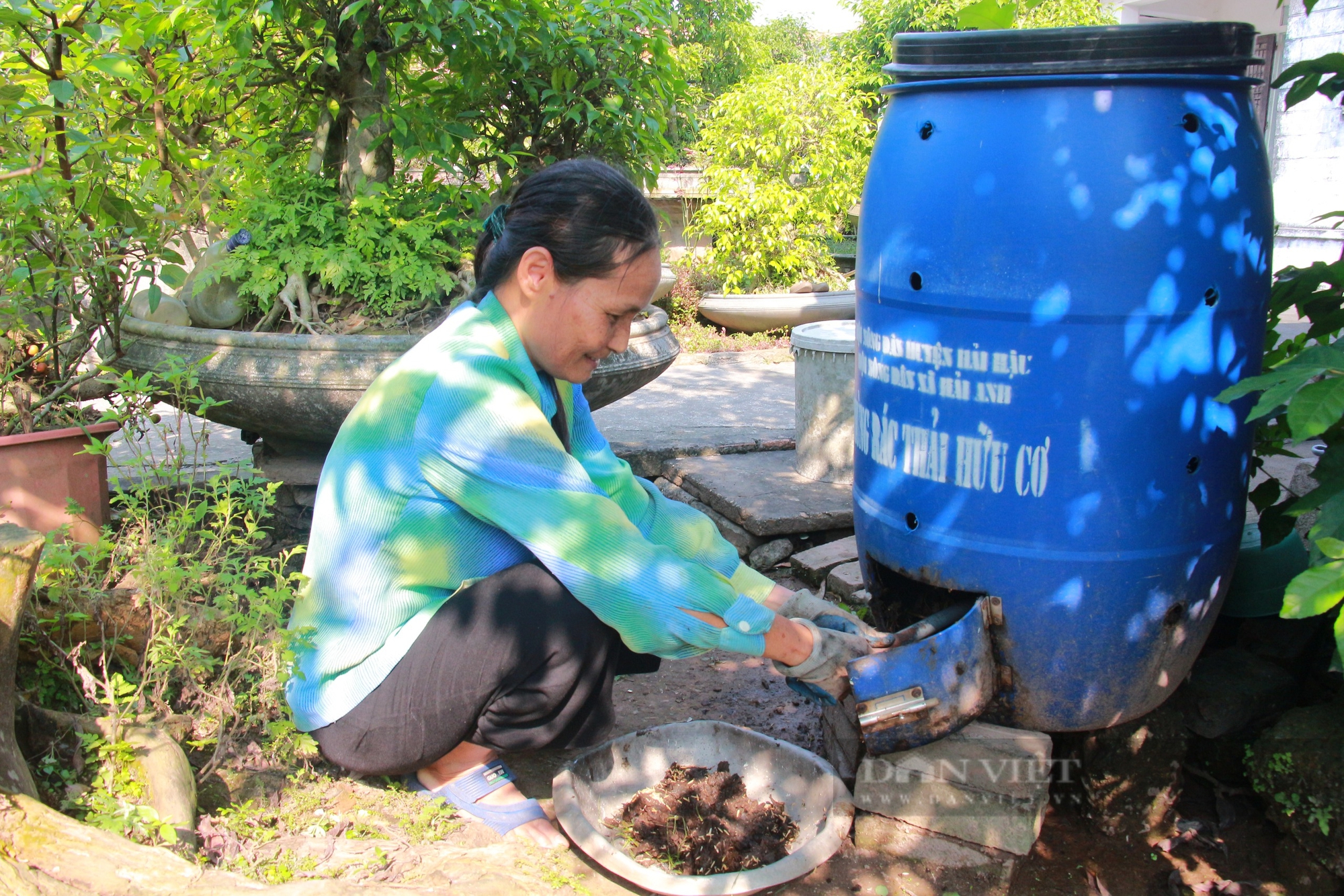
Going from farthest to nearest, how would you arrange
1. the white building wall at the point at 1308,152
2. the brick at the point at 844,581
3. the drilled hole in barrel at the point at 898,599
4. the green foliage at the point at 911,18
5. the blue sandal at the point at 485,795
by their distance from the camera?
the green foliage at the point at 911,18
the white building wall at the point at 1308,152
the brick at the point at 844,581
the drilled hole in barrel at the point at 898,599
the blue sandal at the point at 485,795

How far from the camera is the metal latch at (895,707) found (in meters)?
1.82

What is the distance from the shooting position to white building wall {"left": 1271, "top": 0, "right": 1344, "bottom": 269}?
271 inches

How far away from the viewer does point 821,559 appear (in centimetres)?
314

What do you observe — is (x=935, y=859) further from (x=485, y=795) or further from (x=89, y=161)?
(x=89, y=161)

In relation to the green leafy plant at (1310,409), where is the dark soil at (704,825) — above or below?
below

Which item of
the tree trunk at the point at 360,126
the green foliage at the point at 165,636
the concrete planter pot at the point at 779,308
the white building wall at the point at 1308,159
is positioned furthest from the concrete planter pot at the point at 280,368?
the white building wall at the point at 1308,159

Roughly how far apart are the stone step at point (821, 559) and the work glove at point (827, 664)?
121 centimetres

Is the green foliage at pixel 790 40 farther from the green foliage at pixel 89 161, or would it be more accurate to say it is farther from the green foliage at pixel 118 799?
the green foliage at pixel 118 799

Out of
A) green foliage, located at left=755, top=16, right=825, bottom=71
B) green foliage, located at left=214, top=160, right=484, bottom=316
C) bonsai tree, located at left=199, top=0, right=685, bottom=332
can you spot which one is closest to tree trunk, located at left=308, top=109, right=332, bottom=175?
bonsai tree, located at left=199, top=0, right=685, bottom=332

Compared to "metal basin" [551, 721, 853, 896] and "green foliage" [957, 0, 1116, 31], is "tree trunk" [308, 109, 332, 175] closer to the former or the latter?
"metal basin" [551, 721, 853, 896]

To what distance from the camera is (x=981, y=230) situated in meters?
1.81

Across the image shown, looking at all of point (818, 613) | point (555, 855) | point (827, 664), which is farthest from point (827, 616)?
point (555, 855)

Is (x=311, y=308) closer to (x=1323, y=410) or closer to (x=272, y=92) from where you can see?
(x=272, y=92)

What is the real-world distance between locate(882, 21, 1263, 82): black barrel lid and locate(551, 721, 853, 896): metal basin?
1.34m
